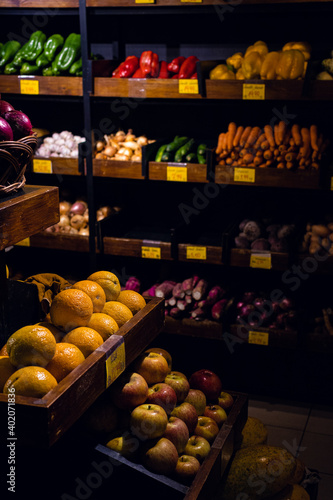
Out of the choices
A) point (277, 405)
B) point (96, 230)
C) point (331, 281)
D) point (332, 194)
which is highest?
point (332, 194)

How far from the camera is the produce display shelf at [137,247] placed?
3424 millimetres

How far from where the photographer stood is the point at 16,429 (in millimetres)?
1266

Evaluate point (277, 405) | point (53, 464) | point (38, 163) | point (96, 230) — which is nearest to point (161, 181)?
point (96, 230)

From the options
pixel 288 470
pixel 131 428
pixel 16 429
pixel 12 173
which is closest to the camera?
pixel 16 429

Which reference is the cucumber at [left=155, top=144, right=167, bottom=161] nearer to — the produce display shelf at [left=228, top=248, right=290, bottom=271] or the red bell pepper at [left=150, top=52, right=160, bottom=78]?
the red bell pepper at [left=150, top=52, right=160, bottom=78]

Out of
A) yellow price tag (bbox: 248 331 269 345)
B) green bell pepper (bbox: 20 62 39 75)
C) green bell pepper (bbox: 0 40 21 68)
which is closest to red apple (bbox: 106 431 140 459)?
→ yellow price tag (bbox: 248 331 269 345)

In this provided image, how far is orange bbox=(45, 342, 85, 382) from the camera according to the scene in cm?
145

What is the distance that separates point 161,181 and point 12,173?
2.25 m

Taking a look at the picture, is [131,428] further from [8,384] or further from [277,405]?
[277,405]

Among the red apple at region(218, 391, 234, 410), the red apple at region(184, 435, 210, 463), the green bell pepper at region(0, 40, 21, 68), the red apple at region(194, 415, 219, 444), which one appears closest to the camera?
the red apple at region(184, 435, 210, 463)

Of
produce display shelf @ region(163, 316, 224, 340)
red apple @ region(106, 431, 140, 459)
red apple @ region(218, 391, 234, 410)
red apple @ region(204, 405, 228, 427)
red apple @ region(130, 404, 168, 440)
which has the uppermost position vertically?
red apple @ region(130, 404, 168, 440)

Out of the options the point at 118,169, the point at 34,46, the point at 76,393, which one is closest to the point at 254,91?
the point at 118,169

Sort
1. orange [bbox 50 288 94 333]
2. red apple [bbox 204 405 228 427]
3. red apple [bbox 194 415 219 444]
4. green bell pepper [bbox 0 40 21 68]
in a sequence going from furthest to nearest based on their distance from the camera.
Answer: green bell pepper [bbox 0 40 21 68] < red apple [bbox 204 405 228 427] < red apple [bbox 194 415 219 444] < orange [bbox 50 288 94 333]

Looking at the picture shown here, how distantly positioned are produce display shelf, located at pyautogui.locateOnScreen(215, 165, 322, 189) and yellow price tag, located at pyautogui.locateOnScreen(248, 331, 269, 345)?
856mm
